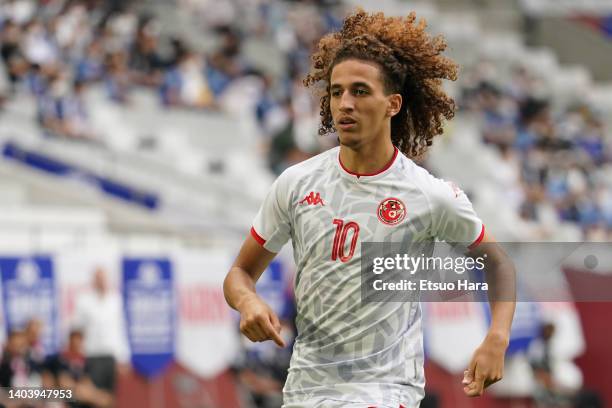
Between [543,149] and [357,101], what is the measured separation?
1923 centimetres

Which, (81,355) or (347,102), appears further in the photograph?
A: (81,355)

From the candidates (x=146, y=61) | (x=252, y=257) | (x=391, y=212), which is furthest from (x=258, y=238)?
(x=146, y=61)

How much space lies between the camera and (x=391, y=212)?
5000mm

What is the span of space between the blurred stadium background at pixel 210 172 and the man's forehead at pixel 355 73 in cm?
385

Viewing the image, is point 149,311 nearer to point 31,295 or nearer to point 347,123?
point 31,295

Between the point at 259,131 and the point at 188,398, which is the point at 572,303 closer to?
the point at 188,398

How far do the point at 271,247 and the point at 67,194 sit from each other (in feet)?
37.9

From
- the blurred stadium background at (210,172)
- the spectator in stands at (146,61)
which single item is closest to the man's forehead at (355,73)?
the blurred stadium background at (210,172)

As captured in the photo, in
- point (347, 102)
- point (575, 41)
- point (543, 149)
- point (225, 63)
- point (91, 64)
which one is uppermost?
point (575, 41)

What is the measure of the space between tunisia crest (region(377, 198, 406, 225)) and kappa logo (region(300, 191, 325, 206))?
0.22 meters

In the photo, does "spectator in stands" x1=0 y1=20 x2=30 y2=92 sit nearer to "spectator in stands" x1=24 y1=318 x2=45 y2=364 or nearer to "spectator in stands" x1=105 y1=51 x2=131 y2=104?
"spectator in stands" x1=105 y1=51 x2=131 y2=104

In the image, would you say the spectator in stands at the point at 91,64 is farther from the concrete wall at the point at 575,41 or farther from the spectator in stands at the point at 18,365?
the concrete wall at the point at 575,41

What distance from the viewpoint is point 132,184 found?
17172 mm

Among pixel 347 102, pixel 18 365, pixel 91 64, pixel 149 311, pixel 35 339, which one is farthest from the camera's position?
pixel 91 64
